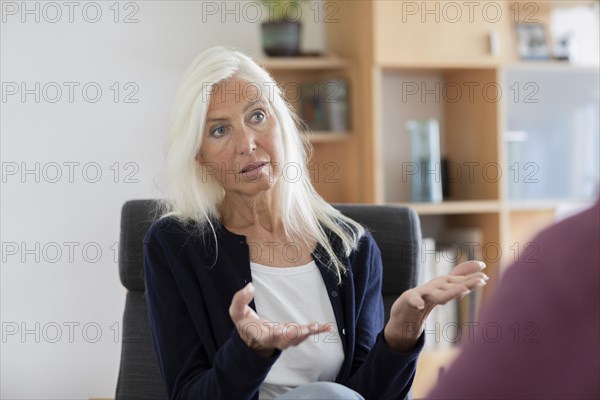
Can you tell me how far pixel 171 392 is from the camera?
159 centimetres

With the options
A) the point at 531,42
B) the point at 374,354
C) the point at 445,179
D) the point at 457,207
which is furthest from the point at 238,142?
the point at 531,42

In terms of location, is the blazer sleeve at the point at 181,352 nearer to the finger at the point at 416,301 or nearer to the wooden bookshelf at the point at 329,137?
the finger at the point at 416,301

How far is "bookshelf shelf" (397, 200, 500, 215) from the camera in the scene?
2998mm

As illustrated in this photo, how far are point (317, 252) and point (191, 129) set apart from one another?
1.16ft

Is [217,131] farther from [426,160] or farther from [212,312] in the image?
[426,160]

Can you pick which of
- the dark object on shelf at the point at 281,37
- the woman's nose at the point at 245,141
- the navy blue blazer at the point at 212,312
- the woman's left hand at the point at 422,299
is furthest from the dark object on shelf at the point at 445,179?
the woman's left hand at the point at 422,299

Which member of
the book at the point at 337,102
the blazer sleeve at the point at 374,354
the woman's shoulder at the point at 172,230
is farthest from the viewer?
the book at the point at 337,102

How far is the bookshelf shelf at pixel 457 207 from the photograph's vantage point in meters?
3.00

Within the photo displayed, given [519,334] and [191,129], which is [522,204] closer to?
[191,129]

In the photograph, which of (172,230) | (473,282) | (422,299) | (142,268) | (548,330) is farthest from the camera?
(142,268)

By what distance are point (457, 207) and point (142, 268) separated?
1427 millimetres

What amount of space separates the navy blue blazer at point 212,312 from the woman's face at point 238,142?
0.11 metres

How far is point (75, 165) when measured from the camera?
3.00 m

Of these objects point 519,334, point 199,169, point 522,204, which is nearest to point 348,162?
point 522,204
